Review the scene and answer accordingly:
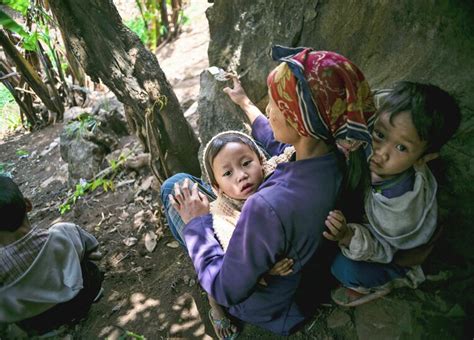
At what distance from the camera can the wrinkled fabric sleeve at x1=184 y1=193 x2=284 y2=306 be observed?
147cm

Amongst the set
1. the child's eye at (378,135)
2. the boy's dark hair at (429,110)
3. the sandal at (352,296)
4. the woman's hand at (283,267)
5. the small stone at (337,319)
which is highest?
the boy's dark hair at (429,110)

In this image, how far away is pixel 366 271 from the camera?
1895 mm

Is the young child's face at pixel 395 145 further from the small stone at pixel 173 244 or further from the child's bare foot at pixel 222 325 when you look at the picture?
the small stone at pixel 173 244

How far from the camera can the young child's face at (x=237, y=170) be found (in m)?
2.11

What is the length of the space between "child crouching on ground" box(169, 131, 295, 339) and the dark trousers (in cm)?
140

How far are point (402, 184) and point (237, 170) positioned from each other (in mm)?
939

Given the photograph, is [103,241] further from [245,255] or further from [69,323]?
[245,255]

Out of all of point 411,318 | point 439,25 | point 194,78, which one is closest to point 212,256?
point 411,318

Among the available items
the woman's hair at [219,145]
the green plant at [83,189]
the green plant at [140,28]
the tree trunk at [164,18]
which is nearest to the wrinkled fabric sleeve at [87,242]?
the woman's hair at [219,145]

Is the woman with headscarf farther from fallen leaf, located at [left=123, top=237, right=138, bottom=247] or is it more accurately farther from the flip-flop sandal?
fallen leaf, located at [left=123, top=237, right=138, bottom=247]

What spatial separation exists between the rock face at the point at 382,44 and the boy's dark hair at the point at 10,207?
1.71 meters

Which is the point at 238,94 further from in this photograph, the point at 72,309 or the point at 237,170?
the point at 72,309

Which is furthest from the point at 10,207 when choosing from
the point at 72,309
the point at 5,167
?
the point at 5,167

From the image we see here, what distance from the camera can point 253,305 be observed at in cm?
196
